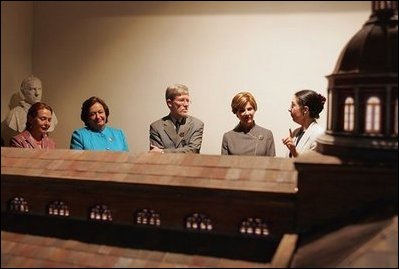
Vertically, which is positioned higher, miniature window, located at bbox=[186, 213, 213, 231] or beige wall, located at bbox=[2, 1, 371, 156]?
beige wall, located at bbox=[2, 1, 371, 156]

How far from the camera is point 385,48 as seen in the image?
649cm

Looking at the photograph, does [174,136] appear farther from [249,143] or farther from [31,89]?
[31,89]

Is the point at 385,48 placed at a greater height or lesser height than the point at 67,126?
greater

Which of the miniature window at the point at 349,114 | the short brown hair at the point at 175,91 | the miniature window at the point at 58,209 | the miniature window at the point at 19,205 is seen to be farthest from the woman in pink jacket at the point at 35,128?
the miniature window at the point at 349,114

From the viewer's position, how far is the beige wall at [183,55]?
39.2 feet

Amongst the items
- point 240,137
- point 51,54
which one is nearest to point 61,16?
point 51,54

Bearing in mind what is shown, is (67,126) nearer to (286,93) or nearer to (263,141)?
(286,93)

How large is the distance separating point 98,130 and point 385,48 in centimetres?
489

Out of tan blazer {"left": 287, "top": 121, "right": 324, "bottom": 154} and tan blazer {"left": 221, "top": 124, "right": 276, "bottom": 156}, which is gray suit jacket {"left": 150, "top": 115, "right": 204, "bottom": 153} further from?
tan blazer {"left": 287, "top": 121, "right": 324, "bottom": 154}

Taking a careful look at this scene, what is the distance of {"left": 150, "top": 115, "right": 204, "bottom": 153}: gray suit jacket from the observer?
918 centimetres

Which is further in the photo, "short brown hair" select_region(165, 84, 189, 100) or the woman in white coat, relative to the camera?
"short brown hair" select_region(165, 84, 189, 100)

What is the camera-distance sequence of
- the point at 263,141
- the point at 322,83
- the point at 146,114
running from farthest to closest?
the point at 146,114, the point at 322,83, the point at 263,141

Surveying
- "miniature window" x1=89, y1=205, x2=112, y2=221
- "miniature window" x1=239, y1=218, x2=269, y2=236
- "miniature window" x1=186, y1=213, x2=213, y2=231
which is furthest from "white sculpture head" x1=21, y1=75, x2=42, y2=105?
"miniature window" x1=239, y1=218, x2=269, y2=236

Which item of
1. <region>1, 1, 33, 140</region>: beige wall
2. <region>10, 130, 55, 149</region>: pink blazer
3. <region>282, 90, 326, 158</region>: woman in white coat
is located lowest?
<region>10, 130, 55, 149</region>: pink blazer
